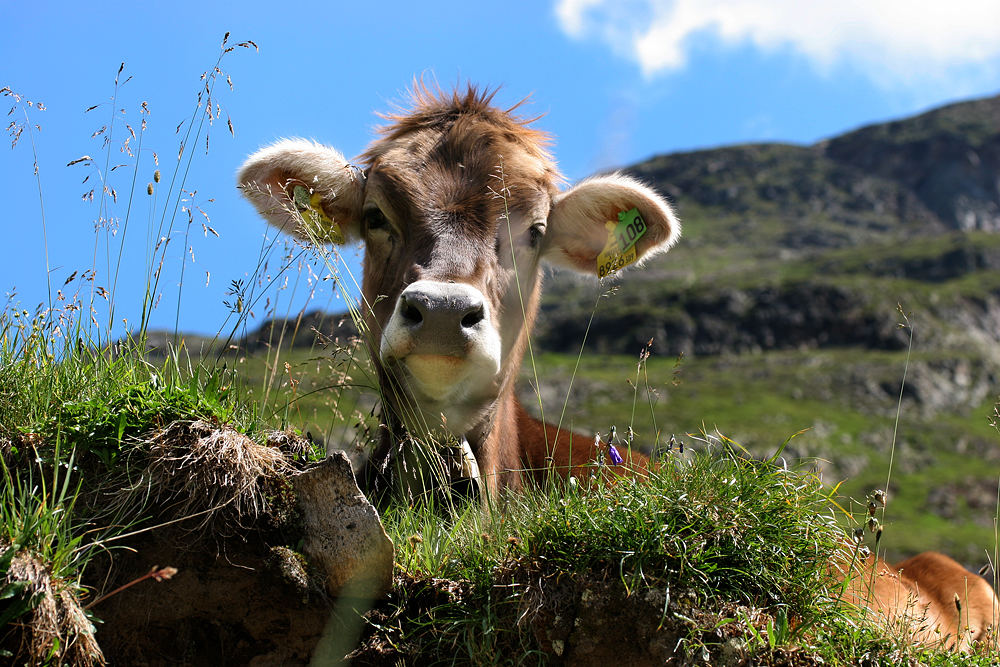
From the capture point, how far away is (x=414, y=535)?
4449 mm

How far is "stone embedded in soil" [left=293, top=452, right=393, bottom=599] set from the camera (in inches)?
160

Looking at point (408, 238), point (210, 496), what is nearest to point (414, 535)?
point (210, 496)

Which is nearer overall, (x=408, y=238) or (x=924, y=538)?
(x=408, y=238)

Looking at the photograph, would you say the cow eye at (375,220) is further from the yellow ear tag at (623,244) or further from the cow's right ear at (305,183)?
the yellow ear tag at (623,244)

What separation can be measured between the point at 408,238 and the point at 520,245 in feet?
2.90

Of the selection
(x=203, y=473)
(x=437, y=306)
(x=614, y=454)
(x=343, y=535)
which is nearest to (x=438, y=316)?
(x=437, y=306)

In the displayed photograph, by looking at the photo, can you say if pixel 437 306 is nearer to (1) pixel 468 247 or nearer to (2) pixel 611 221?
(1) pixel 468 247

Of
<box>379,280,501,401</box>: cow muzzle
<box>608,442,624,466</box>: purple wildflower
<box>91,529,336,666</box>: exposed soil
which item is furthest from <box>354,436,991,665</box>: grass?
<box>379,280,501,401</box>: cow muzzle

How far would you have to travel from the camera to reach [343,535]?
13.4ft

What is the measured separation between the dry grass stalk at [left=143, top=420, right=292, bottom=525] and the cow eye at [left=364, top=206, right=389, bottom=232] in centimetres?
269

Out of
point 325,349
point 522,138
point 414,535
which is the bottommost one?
point 414,535

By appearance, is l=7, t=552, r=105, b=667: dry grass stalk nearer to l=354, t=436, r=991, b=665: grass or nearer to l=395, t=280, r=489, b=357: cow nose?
l=354, t=436, r=991, b=665: grass

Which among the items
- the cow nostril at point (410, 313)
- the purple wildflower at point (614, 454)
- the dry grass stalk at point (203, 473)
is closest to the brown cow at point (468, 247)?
the cow nostril at point (410, 313)

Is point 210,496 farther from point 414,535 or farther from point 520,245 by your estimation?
point 520,245
